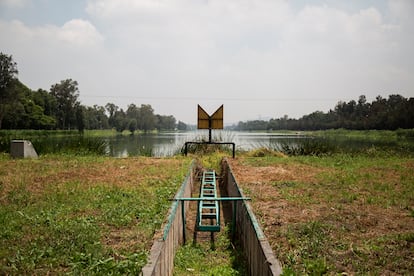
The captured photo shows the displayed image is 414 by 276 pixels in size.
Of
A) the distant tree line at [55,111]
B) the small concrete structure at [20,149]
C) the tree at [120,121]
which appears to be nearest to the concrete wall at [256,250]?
the small concrete structure at [20,149]

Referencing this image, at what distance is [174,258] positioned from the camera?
154 inches

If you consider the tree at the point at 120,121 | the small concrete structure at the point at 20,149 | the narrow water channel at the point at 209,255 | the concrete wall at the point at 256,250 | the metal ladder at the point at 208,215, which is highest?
the tree at the point at 120,121

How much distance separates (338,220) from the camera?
4.16 m

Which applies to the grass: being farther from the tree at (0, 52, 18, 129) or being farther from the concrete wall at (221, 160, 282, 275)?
the tree at (0, 52, 18, 129)

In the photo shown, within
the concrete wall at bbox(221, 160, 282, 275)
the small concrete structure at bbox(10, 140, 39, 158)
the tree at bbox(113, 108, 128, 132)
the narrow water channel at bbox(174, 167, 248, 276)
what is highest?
the tree at bbox(113, 108, 128, 132)

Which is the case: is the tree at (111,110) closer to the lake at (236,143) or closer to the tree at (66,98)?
the tree at (66,98)

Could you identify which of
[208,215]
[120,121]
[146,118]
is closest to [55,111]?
[120,121]

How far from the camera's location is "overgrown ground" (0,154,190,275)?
2.82m

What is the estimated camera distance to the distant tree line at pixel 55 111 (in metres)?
46.4

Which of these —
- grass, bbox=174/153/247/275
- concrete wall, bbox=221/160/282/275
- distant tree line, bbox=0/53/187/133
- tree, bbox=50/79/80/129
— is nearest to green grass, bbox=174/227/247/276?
grass, bbox=174/153/247/275

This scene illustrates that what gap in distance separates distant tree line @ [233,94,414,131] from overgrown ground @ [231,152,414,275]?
47.3 m

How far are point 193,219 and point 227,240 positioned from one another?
1.29m

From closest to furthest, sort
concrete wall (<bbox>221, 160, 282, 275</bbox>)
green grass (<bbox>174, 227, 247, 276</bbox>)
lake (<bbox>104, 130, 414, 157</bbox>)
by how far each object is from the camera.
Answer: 1. concrete wall (<bbox>221, 160, 282, 275</bbox>)
2. green grass (<bbox>174, 227, 247, 276</bbox>)
3. lake (<bbox>104, 130, 414, 157</bbox>)

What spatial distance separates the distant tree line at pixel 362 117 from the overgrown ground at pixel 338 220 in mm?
47258
